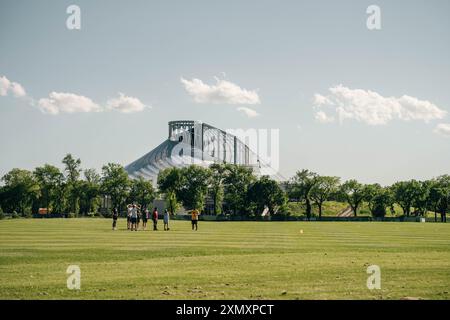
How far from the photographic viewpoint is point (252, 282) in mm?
13719

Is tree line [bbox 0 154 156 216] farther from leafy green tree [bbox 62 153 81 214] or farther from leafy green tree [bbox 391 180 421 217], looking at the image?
leafy green tree [bbox 391 180 421 217]

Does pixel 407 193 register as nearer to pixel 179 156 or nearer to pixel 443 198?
pixel 443 198

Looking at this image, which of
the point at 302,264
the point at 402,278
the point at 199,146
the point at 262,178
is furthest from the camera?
the point at 199,146

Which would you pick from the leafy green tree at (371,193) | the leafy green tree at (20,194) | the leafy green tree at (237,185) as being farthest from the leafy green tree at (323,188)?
the leafy green tree at (20,194)

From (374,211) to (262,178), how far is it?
3543 centimetres

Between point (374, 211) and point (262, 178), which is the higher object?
point (262, 178)

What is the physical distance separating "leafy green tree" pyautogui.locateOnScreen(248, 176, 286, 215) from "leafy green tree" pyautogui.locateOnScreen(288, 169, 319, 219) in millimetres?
→ 11802

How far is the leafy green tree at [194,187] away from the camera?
12075 cm

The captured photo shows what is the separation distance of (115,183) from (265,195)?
40.7m

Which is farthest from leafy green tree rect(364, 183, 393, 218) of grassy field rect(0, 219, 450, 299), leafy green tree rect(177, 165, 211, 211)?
grassy field rect(0, 219, 450, 299)

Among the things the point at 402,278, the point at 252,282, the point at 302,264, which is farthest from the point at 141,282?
the point at 402,278
